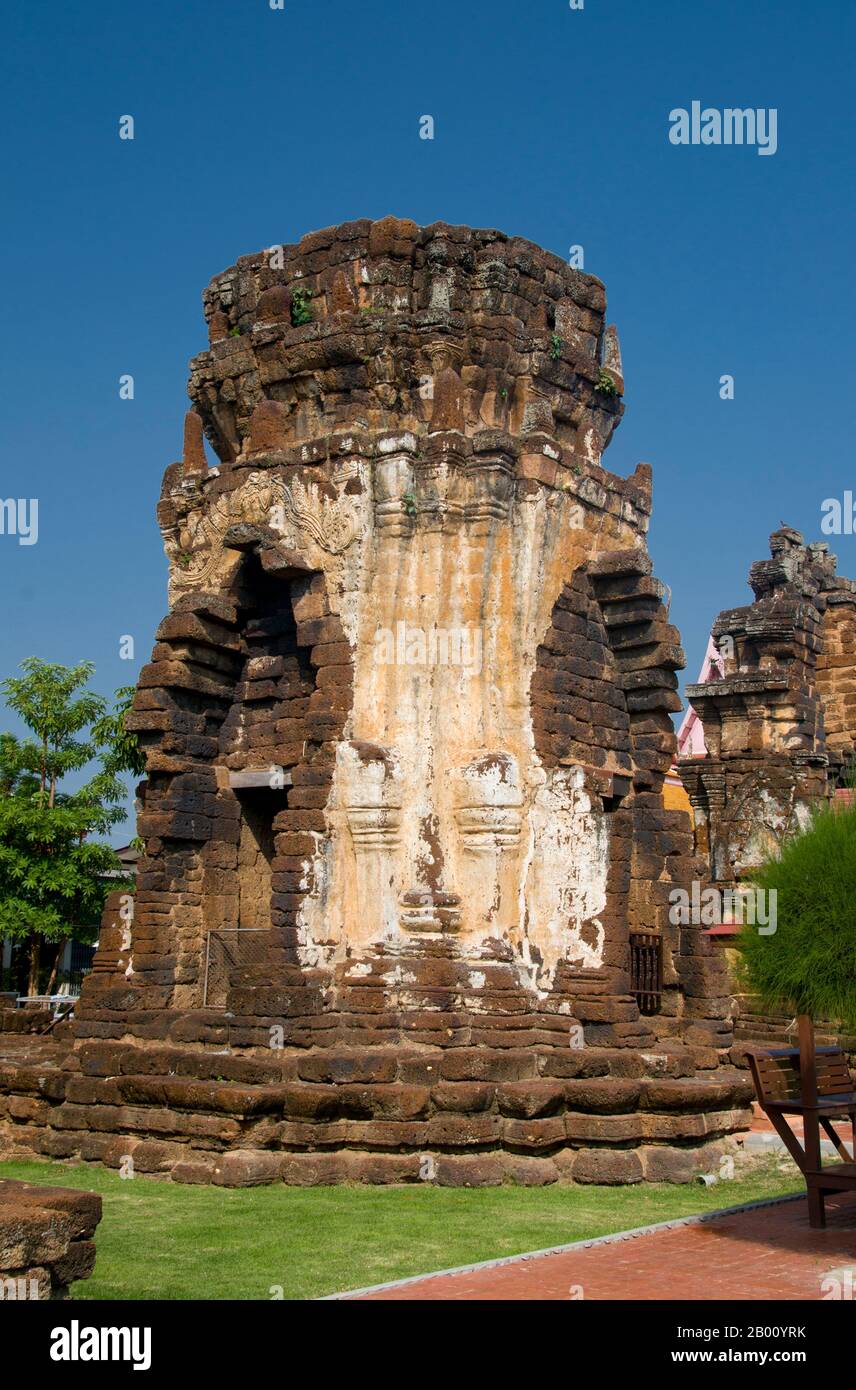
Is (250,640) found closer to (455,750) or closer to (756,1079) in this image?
(455,750)

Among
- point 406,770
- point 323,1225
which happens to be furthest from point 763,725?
point 323,1225

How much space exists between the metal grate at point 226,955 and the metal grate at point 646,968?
3.93 m

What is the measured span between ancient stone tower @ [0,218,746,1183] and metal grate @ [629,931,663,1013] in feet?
0.11

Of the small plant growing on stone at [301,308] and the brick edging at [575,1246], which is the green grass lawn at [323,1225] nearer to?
the brick edging at [575,1246]

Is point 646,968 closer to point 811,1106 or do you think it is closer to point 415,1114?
point 415,1114

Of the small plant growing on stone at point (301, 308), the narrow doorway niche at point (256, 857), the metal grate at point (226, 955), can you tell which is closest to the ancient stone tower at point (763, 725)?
the narrow doorway niche at point (256, 857)

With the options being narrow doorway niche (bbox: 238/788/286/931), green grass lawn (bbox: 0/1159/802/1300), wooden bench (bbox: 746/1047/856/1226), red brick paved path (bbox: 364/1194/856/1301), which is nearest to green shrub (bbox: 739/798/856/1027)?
wooden bench (bbox: 746/1047/856/1226)

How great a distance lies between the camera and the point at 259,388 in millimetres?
15680

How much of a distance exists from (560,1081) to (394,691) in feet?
12.9

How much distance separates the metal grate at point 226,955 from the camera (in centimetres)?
1537

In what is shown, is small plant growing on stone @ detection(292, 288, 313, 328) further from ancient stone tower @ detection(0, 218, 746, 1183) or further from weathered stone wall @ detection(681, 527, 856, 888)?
weathered stone wall @ detection(681, 527, 856, 888)

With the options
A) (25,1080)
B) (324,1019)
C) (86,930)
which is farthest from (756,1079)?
(86,930)

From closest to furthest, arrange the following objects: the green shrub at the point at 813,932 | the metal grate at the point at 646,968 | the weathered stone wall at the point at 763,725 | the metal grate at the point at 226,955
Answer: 1. the green shrub at the point at 813,932
2. the metal grate at the point at 226,955
3. the metal grate at the point at 646,968
4. the weathered stone wall at the point at 763,725

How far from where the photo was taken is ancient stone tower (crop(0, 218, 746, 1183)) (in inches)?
509
